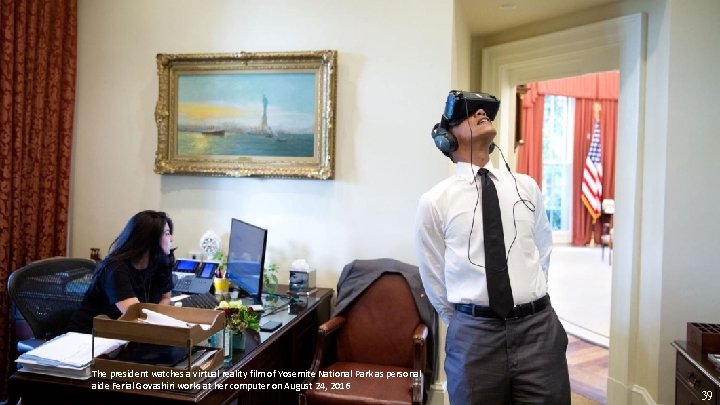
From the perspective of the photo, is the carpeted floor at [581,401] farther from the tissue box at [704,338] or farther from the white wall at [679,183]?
the tissue box at [704,338]

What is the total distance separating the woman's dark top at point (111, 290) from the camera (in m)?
2.06

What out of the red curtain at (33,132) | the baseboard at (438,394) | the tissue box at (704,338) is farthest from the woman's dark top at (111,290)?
the tissue box at (704,338)

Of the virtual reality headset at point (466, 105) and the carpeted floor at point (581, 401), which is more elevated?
the virtual reality headset at point (466, 105)

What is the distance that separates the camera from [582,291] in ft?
20.4

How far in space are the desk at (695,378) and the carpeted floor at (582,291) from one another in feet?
6.93

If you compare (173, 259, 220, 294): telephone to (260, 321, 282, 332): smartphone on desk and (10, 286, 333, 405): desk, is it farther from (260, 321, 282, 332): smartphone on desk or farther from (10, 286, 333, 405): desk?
A: (260, 321, 282, 332): smartphone on desk

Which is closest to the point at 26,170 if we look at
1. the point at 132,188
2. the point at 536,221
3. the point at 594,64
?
the point at 132,188

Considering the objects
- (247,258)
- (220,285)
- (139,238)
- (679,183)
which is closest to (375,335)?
(247,258)

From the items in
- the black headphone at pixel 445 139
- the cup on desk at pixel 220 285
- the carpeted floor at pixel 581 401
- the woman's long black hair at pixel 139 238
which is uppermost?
the black headphone at pixel 445 139

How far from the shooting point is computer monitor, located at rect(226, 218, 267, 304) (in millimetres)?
2518

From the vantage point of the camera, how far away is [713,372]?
6.59ft

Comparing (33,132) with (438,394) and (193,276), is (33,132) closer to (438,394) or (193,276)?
(193,276)

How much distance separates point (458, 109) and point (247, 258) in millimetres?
1441

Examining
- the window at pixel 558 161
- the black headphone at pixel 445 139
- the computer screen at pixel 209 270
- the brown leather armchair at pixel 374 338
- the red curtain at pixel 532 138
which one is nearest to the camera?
the black headphone at pixel 445 139
